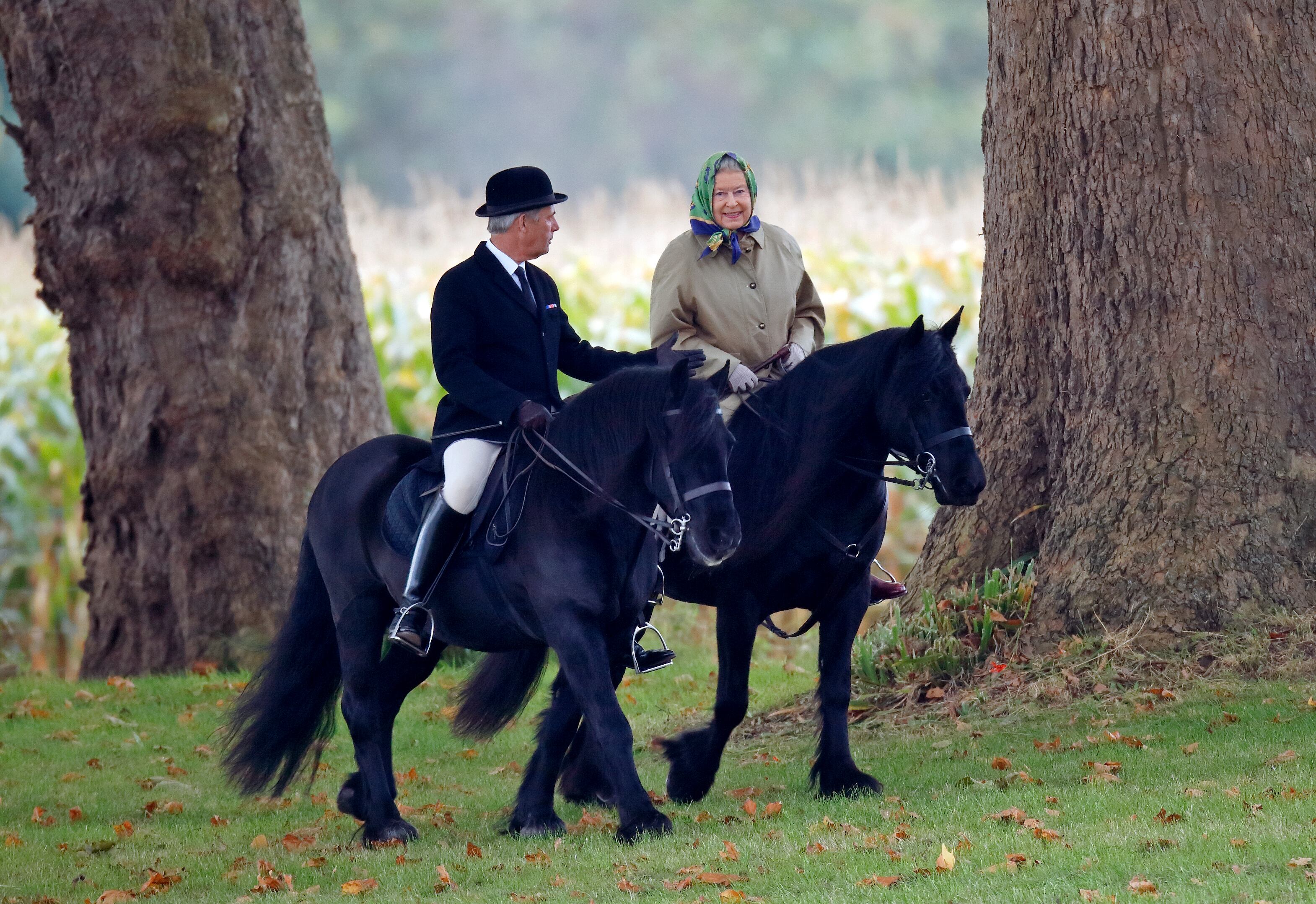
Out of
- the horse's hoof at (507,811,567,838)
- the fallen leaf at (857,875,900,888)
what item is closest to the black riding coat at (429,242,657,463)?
the horse's hoof at (507,811,567,838)

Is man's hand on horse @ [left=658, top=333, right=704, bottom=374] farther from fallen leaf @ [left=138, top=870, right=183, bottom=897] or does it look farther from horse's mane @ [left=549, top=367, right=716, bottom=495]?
fallen leaf @ [left=138, top=870, right=183, bottom=897]

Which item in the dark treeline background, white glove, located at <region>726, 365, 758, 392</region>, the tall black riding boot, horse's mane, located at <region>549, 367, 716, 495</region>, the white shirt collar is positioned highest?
the dark treeline background

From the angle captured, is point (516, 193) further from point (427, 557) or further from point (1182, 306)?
point (1182, 306)

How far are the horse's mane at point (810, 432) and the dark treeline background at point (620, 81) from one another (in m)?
26.8

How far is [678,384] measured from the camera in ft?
18.5

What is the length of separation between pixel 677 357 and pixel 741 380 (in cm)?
61

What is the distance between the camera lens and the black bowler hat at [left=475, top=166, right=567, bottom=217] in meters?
6.25

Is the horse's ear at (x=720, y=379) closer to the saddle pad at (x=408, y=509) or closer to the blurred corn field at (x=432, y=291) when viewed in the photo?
the saddle pad at (x=408, y=509)

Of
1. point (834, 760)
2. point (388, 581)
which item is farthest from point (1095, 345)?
point (388, 581)

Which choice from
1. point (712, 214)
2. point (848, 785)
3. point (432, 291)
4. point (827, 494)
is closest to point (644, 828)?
point (848, 785)

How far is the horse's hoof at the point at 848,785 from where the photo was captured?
6.36m

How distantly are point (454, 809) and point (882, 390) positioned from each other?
113 inches

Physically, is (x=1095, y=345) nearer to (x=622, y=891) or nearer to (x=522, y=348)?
(x=522, y=348)

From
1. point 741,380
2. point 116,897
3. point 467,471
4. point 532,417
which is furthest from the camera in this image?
point 741,380
